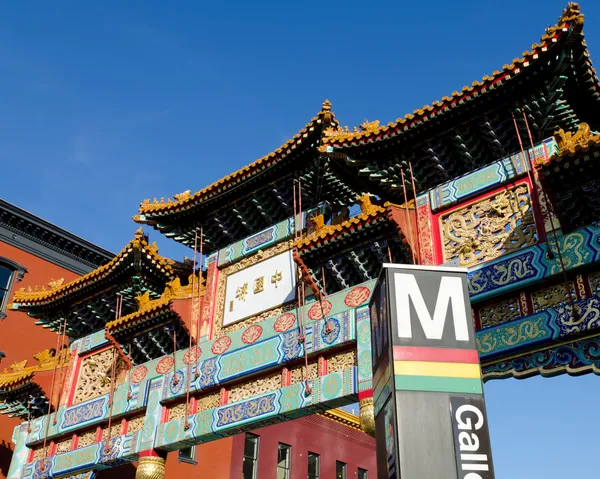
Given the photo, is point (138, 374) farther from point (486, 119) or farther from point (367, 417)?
point (486, 119)

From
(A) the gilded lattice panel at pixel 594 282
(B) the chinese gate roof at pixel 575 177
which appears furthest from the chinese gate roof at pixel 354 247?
(A) the gilded lattice panel at pixel 594 282

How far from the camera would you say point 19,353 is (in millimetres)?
22688

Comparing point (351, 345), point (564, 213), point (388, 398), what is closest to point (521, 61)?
point (564, 213)

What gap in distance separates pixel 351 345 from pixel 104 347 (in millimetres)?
7838

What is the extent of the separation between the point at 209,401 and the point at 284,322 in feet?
7.54

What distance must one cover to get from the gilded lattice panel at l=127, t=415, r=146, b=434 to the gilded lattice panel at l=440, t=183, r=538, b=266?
299 inches

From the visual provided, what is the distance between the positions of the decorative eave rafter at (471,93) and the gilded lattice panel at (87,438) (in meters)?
8.75

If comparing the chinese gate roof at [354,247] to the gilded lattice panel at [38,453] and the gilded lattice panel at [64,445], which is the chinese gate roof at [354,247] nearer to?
the gilded lattice panel at [64,445]

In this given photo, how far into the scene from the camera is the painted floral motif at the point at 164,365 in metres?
13.9

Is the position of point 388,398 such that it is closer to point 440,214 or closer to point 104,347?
point 440,214

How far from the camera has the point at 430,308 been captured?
4.77 m

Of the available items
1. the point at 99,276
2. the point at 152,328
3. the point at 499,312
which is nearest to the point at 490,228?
the point at 499,312

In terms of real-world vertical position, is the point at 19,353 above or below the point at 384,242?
above

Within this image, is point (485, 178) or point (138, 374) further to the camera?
point (138, 374)
